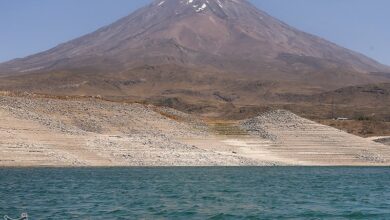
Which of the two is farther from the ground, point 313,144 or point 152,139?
point 152,139

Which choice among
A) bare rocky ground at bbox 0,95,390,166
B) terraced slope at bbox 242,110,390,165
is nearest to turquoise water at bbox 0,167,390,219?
bare rocky ground at bbox 0,95,390,166

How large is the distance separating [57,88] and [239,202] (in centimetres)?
17225

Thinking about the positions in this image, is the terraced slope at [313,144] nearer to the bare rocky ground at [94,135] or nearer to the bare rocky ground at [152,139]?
the bare rocky ground at [152,139]

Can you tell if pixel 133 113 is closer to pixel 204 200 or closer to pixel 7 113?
pixel 7 113

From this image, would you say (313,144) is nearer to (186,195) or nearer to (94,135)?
(94,135)

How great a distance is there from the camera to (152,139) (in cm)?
6556

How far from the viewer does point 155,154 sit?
62188 mm

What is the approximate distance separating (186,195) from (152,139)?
3101 centimetres

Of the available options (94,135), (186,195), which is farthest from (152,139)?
(186,195)

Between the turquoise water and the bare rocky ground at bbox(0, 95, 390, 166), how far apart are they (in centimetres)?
710

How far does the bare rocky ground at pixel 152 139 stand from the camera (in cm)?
5753

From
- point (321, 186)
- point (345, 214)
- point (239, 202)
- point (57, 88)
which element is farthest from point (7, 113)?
point (57, 88)

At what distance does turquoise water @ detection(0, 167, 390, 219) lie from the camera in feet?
90.4

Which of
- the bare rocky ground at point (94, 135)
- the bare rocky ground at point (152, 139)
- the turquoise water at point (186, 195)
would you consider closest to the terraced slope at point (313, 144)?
the bare rocky ground at point (152, 139)
